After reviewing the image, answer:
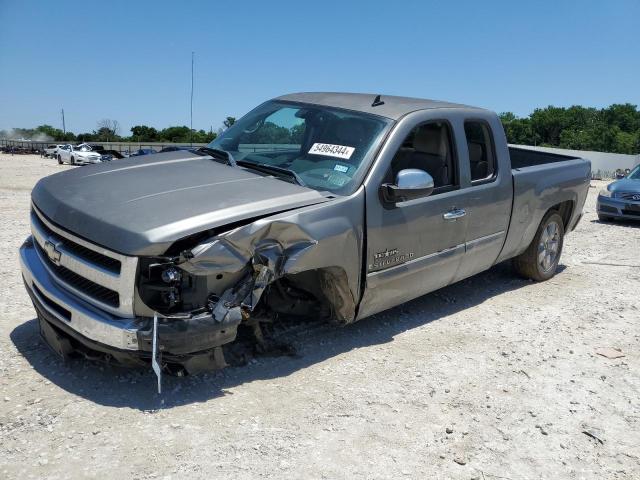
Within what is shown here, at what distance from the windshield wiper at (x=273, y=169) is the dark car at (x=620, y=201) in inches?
365

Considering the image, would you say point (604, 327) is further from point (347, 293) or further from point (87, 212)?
point (87, 212)

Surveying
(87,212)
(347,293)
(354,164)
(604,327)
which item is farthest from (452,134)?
(87,212)

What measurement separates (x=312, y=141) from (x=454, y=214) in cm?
131

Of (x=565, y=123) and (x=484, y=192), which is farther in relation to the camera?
(x=565, y=123)

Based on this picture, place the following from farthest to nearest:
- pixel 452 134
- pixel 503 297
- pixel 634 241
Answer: pixel 634 241 → pixel 503 297 → pixel 452 134

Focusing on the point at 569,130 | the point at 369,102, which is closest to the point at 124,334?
the point at 369,102

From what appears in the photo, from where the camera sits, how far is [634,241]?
950 centimetres

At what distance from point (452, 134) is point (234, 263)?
100 inches

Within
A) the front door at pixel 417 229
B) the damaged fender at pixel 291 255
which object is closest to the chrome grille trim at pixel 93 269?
the damaged fender at pixel 291 255

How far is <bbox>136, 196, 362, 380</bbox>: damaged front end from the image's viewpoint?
3.15m

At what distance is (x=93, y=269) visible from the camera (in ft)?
10.6

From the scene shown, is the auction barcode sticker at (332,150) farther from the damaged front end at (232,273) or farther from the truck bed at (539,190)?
the truck bed at (539,190)

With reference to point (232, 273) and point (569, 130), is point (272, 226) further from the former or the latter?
point (569, 130)

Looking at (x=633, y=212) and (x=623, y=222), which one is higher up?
(x=633, y=212)
